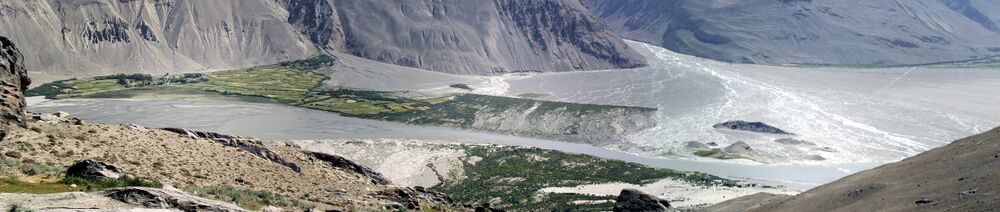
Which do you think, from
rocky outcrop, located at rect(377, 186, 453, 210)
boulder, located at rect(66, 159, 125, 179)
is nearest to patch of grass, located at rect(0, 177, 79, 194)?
boulder, located at rect(66, 159, 125, 179)

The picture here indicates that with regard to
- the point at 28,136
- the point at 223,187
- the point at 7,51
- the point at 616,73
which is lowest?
the point at 616,73

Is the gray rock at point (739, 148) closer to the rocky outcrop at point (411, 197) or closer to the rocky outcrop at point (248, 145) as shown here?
the rocky outcrop at point (411, 197)

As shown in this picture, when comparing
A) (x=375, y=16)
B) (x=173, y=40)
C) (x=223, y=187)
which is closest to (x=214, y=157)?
(x=223, y=187)

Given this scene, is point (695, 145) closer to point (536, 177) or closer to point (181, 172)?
point (536, 177)

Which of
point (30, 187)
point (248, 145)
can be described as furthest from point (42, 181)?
point (248, 145)

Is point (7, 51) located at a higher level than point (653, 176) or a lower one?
higher

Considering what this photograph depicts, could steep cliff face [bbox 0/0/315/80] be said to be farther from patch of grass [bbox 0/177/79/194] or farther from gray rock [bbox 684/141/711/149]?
patch of grass [bbox 0/177/79/194]

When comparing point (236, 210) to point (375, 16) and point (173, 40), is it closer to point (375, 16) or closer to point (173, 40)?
point (173, 40)

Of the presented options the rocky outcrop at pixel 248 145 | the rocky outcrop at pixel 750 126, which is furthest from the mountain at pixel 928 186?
the rocky outcrop at pixel 750 126
